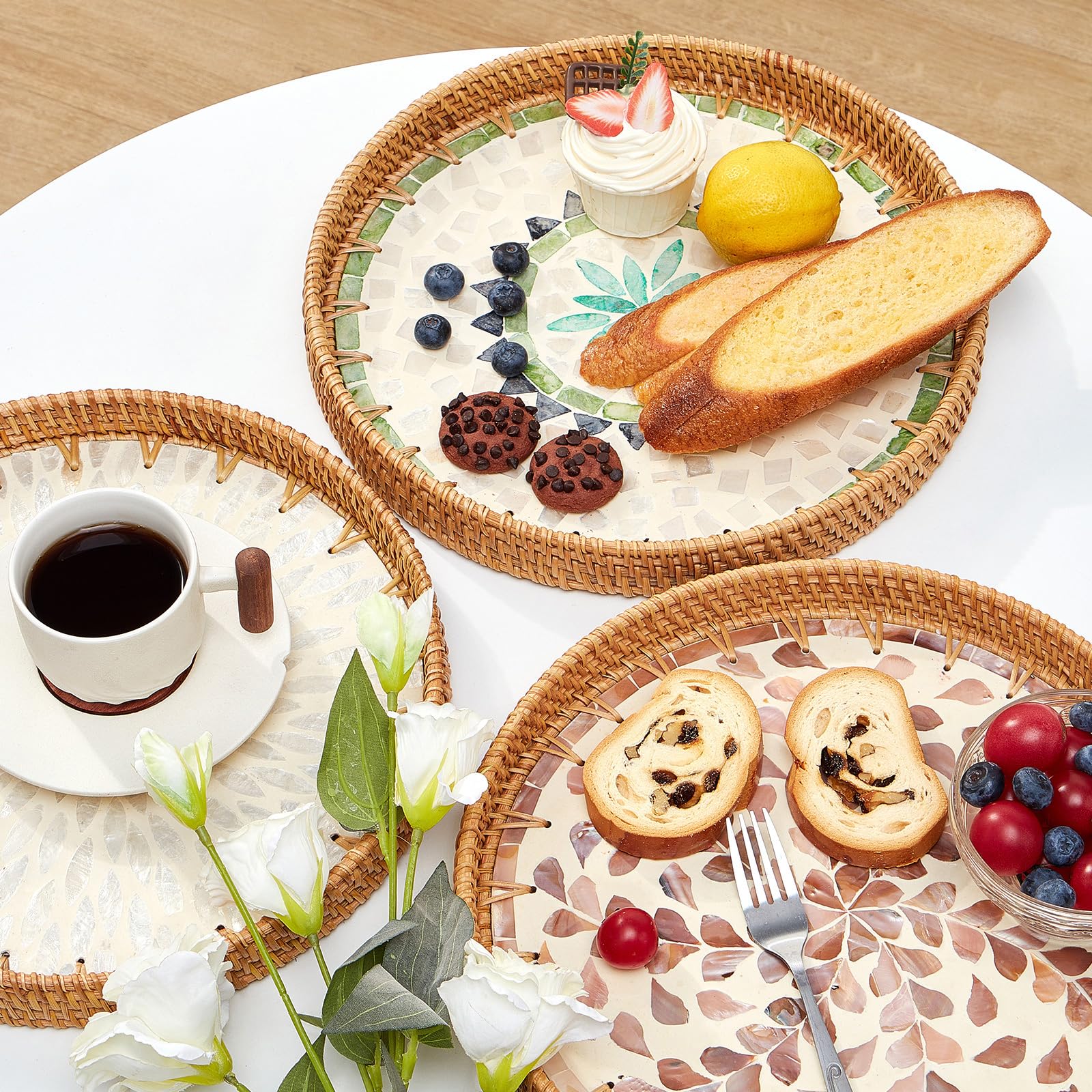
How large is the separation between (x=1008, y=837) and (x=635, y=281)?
0.70 m

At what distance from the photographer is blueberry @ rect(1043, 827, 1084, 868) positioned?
0.92m

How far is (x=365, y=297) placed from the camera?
1.31 m

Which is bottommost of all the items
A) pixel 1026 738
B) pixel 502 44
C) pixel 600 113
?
pixel 1026 738

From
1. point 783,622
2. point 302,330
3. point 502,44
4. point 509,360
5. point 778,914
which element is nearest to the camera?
point 778,914

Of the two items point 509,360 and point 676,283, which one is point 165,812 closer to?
point 509,360

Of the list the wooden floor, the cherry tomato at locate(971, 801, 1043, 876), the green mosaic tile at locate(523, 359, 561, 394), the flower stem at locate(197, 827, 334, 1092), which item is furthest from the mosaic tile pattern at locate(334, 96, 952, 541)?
the wooden floor

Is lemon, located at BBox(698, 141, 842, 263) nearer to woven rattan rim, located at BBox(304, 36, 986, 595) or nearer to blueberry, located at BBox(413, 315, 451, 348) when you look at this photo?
woven rattan rim, located at BBox(304, 36, 986, 595)

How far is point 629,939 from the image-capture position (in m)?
0.91

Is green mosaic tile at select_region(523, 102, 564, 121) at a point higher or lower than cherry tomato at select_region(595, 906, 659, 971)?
higher

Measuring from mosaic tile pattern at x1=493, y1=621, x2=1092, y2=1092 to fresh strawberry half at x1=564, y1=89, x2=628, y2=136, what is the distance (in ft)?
2.19

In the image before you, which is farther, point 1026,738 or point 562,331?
point 562,331

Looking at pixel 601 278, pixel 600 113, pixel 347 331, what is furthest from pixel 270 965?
pixel 600 113

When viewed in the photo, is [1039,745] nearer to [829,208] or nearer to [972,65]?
[829,208]

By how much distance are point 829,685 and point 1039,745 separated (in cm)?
17
